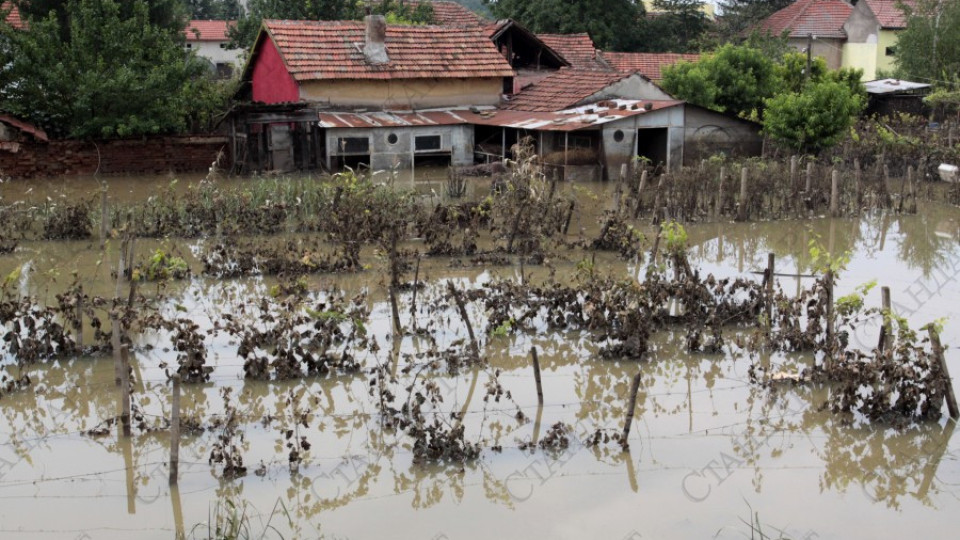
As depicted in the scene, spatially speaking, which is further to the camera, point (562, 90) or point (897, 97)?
point (897, 97)

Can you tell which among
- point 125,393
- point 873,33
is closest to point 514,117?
point 125,393

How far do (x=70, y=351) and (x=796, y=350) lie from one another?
6.68 m

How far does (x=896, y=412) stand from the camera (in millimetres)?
7762

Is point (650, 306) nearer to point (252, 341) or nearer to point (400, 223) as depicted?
point (252, 341)

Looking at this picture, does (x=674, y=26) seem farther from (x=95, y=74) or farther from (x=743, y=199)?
(x=743, y=199)

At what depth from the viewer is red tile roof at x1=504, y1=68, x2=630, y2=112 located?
904 inches

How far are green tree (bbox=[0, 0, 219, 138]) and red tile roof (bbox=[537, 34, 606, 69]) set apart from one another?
1170cm

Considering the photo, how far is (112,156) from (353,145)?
532 cm

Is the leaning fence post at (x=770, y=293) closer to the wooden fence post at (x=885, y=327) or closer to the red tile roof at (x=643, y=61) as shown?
A: the wooden fence post at (x=885, y=327)

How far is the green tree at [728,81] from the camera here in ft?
77.0

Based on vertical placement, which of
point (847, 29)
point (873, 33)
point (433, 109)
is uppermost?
point (847, 29)

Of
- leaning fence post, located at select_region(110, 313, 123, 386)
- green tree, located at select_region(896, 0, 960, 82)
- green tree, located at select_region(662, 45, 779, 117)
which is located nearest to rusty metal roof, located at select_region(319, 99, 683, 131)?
green tree, located at select_region(662, 45, 779, 117)

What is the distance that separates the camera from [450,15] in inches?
1387

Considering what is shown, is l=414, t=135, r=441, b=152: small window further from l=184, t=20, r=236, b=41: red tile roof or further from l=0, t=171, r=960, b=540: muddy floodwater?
l=184, t=20, r=236, b=41: red tile roof
